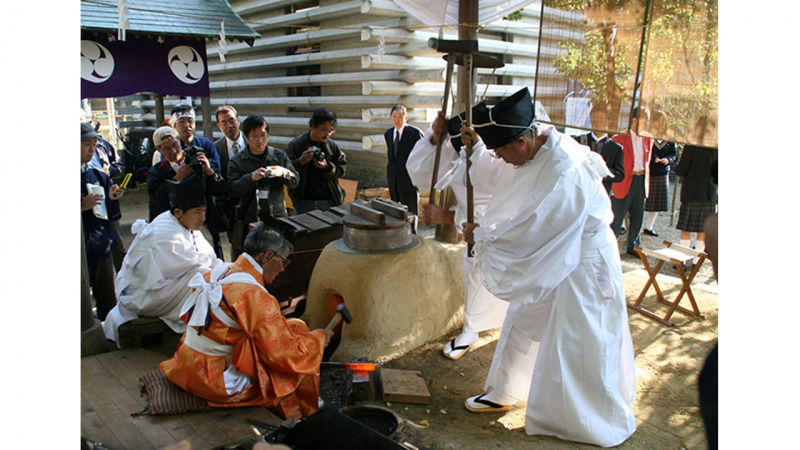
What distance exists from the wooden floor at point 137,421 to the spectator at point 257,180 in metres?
2.44

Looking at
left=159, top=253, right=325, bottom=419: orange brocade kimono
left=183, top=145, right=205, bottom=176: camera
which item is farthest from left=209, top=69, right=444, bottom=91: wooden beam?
left=159, top=253, right=325, bottom=419: orange brocade kimono

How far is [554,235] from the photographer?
3.76 metres

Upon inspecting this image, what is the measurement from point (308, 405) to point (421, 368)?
4.40 ft

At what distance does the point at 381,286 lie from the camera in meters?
5.03

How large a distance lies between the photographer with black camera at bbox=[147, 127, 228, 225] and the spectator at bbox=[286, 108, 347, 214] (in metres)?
1.08

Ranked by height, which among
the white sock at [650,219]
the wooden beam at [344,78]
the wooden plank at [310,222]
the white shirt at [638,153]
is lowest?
the white sock at [650,219]

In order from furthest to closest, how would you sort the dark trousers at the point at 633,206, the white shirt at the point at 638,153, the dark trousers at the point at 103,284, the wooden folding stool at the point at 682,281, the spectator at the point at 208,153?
1. the dark trousers at the point at 633,206
2. the white shirt at the point at 638,153
3. the spectator at the point at 208,153
4. the wooden folding stool at the point at 682,281
5. the dark trousers at the point at 103,284

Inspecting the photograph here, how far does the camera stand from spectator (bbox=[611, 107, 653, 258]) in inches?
336

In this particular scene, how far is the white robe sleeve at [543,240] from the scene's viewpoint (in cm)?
373

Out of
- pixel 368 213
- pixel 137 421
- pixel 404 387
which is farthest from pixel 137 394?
pixel 368 213

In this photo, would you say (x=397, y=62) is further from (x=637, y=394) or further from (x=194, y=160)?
(x=637, y=394)

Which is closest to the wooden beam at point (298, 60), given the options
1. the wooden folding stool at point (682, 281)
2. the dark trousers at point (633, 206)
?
the dark trousers at point (633, 206)

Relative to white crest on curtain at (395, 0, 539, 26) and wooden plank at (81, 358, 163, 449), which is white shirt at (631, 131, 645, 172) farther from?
wooden plank at (81, 358, 163, 449)

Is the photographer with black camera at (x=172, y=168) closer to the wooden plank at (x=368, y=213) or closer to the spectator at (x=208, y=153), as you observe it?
the spectator at (x=208, y=153)
